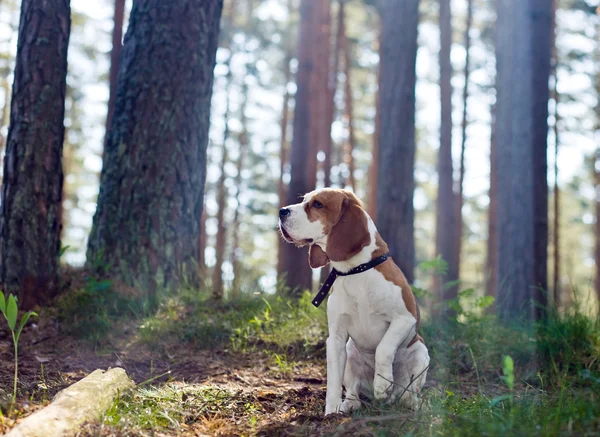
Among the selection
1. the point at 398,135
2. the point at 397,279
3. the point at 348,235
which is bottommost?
the point at 397,279

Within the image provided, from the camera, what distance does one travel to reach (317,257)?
4.07 m

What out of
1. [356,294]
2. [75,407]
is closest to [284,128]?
[356,294]

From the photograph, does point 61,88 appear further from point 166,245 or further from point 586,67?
point 586,67

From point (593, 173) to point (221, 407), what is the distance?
23.8 metres

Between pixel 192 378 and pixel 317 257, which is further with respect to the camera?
pixel 192 378

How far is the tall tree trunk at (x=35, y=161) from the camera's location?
16.8 ft

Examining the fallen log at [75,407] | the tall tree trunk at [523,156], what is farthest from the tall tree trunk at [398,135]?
the fallen log at [75,407]

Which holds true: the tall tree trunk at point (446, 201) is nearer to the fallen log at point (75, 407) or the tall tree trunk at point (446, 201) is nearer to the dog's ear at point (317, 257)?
the dog's ear at point (317, 257)

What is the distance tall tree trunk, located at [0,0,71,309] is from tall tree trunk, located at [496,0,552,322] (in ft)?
16.9

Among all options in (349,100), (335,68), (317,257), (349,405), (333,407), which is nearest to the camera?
(333,407)

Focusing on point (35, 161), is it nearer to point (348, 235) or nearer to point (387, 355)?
point (348, 235)

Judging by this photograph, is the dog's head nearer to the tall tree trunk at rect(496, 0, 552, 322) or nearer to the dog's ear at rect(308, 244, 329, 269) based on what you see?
the dog's ear at rect(308, 244, 329, 269)

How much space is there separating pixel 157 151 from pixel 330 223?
3066mm

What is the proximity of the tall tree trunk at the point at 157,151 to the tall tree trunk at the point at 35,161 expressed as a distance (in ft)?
2.75
